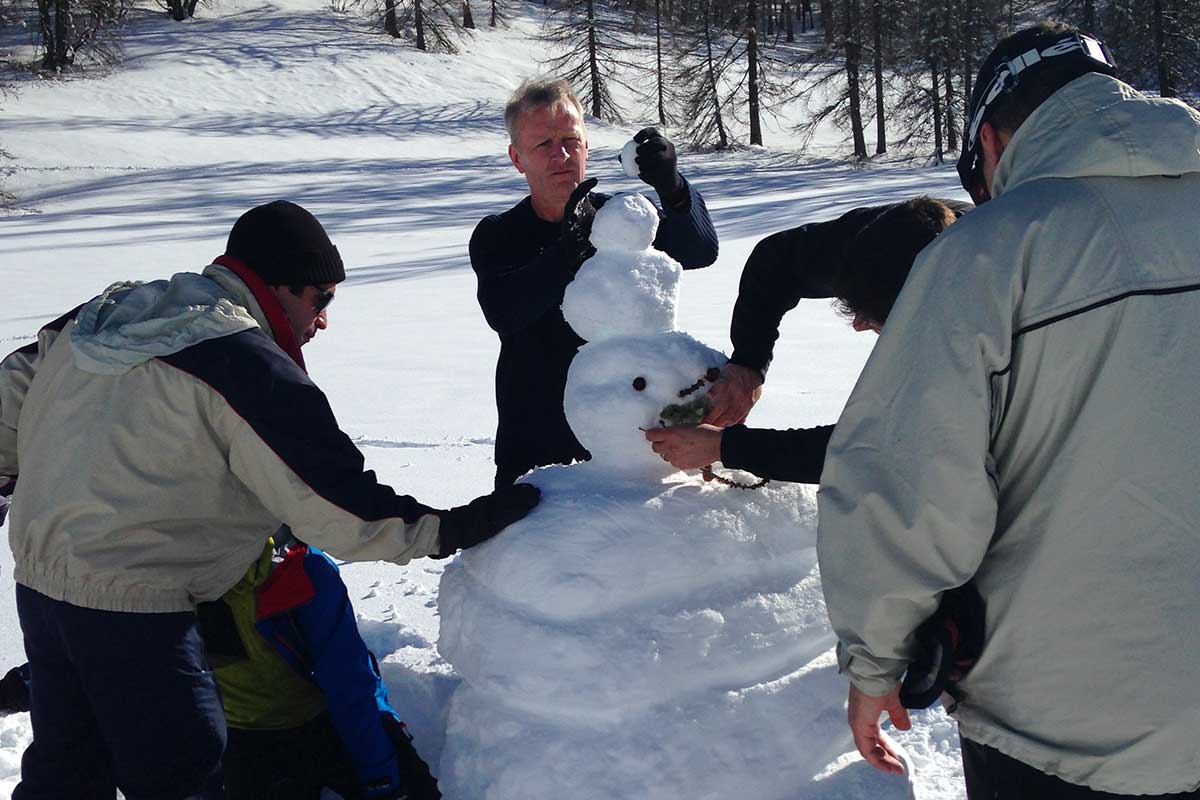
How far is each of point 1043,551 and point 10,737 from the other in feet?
8.84

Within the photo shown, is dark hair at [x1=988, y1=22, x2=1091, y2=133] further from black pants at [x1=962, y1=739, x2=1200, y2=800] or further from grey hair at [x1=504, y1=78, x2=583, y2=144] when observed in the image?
grey hair at [x1=504, y1=78, x2=583, y2=144]

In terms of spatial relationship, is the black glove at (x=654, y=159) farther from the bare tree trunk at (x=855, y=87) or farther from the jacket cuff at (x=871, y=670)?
the bare tree trunk at (x=855, y=87)

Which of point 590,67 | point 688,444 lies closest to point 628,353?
point 688,444

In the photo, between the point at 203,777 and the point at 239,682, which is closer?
the point at 203,777

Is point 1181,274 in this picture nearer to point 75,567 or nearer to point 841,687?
point 841,687

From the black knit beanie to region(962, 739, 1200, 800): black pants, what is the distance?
1543mm

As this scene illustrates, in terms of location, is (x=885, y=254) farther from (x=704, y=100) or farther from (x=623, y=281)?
(x=704, y=100)

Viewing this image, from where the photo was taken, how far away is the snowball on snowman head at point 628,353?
216 centimetres

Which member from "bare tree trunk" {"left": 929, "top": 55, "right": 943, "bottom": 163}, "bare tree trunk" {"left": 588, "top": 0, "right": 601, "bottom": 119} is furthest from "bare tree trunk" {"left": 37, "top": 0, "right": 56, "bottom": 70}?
Answer: "bare tree trunk" {"left": 929, "top": 55, "right": 943, "bottom": 163}

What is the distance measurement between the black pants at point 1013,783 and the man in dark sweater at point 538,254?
4.61ft

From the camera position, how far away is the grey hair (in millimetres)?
2787

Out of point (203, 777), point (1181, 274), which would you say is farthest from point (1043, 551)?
point (203, 777)

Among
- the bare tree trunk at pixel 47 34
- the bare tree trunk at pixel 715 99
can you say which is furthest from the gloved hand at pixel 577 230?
the bare tree trunk at pixel 47 34

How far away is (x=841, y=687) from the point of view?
2131 millimetres
